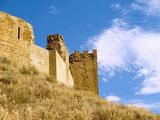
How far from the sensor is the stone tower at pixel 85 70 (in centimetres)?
3500

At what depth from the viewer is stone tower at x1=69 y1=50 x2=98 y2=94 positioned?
35.0 metres

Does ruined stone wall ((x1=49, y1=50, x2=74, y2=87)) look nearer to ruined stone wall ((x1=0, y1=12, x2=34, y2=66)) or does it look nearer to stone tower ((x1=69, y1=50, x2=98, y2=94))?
ruined stone wall ((x1=0, y1=12, x2=34, y2=66))

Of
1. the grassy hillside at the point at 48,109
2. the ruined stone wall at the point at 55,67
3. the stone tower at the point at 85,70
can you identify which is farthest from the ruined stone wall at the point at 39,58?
the stone tower at the point at 85,70

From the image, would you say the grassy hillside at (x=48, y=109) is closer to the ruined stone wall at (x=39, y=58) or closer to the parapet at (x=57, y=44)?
the ruined stone wall at (x=39, y=58)

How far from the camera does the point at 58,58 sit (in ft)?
87.7

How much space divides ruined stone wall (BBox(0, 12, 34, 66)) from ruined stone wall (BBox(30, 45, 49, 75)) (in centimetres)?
41

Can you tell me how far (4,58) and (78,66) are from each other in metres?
14.4

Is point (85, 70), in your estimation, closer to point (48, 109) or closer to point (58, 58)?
point (58, 58)

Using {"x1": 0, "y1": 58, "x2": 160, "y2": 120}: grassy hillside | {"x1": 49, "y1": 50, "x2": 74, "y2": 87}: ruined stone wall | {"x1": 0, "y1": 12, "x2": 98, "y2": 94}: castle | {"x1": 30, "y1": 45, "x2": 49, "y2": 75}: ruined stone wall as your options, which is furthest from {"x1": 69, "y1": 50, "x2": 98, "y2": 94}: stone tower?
{"x1": 0, "y1": 58, "x2": 160, "y2": 120}: grassy hillside

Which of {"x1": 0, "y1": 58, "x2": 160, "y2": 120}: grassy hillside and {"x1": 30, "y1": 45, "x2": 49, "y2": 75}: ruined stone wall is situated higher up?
{"x1": 30, "y1": 45, "x2": 49, "y2": 75}: ruined stone wall

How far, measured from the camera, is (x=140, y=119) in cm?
1022

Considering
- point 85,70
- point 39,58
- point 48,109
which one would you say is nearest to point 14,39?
point 39,58

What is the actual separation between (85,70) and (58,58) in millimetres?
9073

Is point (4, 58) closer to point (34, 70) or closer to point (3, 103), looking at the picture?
point (34, 70)
